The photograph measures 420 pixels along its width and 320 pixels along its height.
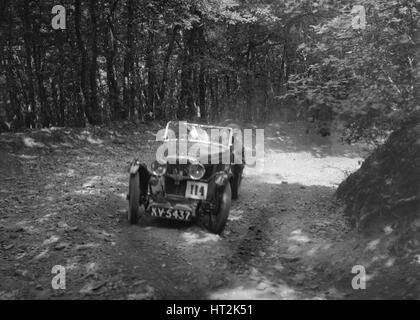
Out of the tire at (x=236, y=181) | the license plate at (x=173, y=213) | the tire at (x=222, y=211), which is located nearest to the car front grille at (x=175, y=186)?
the license plate at (x=173, y=213)

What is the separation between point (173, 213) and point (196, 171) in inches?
37.9

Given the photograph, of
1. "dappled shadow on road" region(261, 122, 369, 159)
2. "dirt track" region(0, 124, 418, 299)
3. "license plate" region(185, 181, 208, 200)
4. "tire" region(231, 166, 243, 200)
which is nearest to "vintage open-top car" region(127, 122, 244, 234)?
"license plate" region(185, 181, 208, 200)

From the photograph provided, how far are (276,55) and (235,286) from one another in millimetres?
29010

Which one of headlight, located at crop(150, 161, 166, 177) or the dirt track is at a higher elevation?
headlight, located at crop(150, 161, 166, 177)

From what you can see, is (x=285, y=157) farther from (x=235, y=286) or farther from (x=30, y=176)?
(x=235, y=286)

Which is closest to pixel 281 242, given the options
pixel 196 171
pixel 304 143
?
pixel 196 171

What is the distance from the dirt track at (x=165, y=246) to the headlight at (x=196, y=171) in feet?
3.37

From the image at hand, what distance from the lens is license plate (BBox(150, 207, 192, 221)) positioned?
7773 mm

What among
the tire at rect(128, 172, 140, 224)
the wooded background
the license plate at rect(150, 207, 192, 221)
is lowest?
the license plate at rect(150, 207, 192, 221)

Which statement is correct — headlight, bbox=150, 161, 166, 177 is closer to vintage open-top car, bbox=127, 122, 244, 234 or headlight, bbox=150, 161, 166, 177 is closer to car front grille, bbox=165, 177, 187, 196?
vintage open-top car, bbox=127, 122, 244, 234

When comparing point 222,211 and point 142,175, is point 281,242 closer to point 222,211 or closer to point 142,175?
point 222,211

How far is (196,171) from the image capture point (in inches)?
321

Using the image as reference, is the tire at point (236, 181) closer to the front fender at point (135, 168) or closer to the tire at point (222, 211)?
the tire at point (222, 211)
